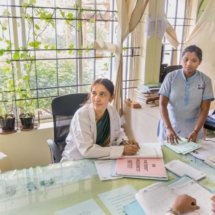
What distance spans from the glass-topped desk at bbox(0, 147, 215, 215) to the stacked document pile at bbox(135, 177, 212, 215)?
2.2 inches

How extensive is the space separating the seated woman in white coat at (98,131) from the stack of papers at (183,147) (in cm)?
23

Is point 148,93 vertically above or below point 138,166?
above

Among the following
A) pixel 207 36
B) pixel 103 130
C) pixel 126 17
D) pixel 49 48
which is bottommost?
pixel 103 130

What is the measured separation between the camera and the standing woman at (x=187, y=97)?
1.82 meters

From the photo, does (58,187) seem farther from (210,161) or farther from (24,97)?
(24,97)

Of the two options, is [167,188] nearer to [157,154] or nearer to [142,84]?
[157,154]

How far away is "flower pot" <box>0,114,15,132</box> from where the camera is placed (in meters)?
2.12

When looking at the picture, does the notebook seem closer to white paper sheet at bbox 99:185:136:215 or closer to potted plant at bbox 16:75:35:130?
white paper sheet at bbox 99:185:136:215

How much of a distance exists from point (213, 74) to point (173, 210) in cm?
203

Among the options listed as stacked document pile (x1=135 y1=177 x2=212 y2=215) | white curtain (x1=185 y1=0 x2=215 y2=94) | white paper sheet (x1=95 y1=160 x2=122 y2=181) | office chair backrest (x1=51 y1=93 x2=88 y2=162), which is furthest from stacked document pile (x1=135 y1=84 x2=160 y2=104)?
stacked document pile (x1=135 y1=177 x2=212 y2=215)

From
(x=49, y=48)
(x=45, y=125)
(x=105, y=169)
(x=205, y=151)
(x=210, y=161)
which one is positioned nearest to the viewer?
(x=105, y=169)

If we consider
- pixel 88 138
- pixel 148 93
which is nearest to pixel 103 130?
pixel 88 138

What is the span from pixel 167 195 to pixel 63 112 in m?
1.03

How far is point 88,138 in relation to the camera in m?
1.45
